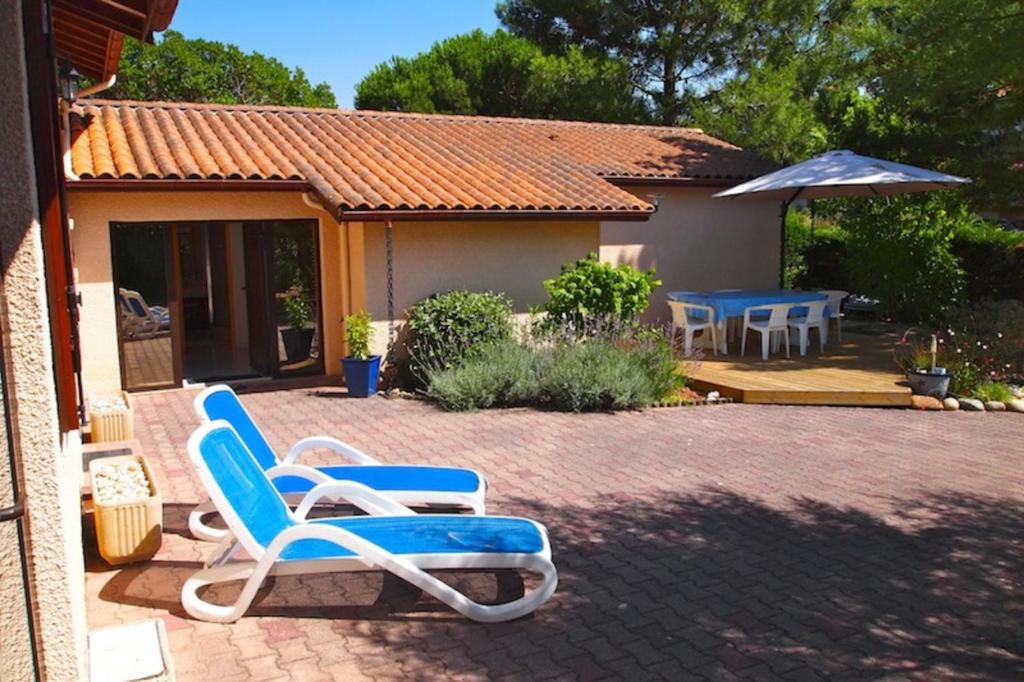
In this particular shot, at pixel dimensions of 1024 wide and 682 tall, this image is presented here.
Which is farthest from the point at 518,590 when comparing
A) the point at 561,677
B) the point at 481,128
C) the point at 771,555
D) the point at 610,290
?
the point at 481,128

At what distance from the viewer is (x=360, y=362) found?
455 inches

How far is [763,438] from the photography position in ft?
30.6

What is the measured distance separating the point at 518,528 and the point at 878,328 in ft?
47.0

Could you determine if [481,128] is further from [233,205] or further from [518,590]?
[518,590]

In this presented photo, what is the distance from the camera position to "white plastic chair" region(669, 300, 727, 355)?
529 inches

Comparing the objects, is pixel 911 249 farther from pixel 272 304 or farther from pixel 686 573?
pixel 686 573

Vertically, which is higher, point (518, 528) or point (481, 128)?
point (481, 128)

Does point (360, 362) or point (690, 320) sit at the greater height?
point (690, 320)

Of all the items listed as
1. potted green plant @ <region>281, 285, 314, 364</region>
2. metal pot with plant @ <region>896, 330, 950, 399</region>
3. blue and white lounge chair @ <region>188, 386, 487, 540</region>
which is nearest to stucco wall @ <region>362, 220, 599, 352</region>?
potted green plant @ <region>281, 285, 314, 364</region>

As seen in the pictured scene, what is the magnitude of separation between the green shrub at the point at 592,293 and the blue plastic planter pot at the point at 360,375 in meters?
2.82

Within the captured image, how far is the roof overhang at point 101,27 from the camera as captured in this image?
16.8ft

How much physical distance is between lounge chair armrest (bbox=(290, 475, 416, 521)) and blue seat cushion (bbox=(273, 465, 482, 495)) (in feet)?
1.71

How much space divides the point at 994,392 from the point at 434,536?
9.09 metres

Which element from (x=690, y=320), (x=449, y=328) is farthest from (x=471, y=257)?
(x=690, y=320)
